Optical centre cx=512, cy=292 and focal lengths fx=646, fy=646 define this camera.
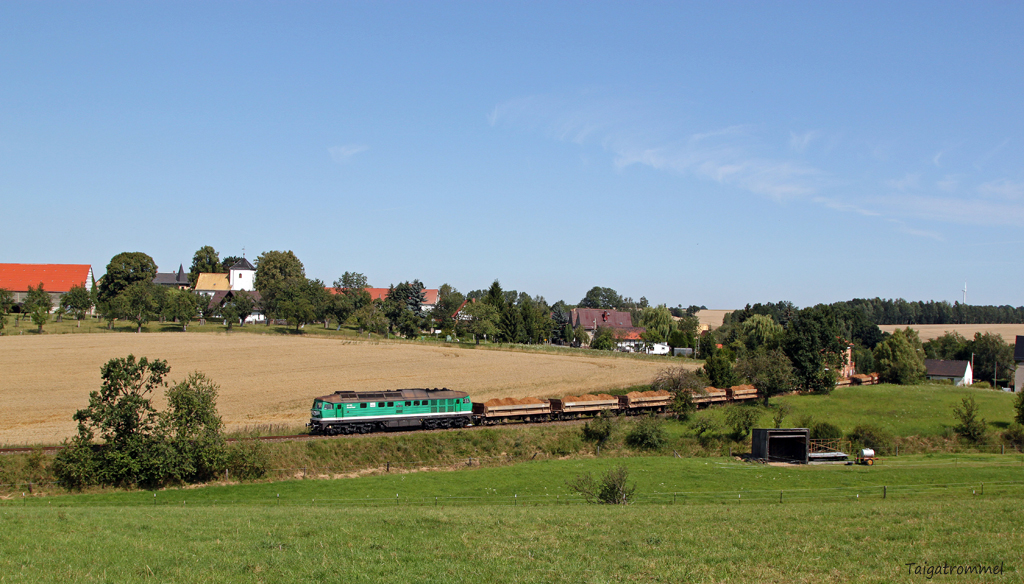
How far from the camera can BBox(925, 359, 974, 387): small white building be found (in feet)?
345

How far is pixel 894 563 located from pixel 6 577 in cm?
1978

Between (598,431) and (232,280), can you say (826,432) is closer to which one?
(598,431)

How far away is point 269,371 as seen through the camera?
76.1 metres

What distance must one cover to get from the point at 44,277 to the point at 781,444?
145805 mm

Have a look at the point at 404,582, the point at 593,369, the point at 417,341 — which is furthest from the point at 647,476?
the point at 417,341

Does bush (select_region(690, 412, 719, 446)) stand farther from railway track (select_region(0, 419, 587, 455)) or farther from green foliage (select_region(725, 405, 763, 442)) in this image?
railway track (select_region(0, 419, 587, 455))

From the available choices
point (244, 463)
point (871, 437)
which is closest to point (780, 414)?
point (871, 437)

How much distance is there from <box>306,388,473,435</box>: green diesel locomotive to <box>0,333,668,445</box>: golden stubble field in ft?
24.0

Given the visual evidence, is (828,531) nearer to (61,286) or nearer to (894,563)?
(894,563)

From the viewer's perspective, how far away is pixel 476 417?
52469 mm

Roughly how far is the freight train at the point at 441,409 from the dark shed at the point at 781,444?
449 inches

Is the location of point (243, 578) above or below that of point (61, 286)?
below

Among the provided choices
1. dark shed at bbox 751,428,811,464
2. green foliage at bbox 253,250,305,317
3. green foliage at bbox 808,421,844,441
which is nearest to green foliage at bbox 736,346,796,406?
green foliage at bbox 808,421,844,441

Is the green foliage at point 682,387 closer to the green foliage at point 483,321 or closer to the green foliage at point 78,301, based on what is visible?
the green foliage at point 483,321
